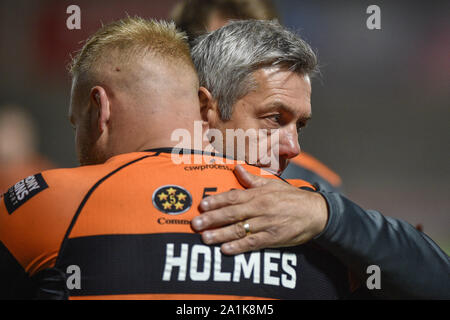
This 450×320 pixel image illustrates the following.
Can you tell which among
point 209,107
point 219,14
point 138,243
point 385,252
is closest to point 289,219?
point 385,252

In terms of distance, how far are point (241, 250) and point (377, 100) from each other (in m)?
8.75

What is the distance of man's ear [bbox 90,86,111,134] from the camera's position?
5.56 feet

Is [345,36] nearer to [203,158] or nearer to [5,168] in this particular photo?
[5,168]

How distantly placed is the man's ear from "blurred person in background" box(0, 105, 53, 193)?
5594 millimetres

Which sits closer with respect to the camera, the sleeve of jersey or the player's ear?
the sleeve of jersey

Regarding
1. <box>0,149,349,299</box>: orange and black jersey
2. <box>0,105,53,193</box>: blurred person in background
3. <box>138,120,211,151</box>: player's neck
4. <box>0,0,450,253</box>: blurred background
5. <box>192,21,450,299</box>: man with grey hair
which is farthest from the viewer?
<box>0,0,450,253</box>: blurred background

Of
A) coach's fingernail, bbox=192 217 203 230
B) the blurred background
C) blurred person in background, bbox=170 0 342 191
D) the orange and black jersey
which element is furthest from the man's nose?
the blurred background

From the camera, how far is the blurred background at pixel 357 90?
8.66m

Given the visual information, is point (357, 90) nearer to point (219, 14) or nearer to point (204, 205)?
point (219, 14)

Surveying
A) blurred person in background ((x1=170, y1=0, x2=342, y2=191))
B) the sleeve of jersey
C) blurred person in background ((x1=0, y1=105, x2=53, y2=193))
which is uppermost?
blurred person in background ((x1=170, y1=0, x2=342, y2=191))

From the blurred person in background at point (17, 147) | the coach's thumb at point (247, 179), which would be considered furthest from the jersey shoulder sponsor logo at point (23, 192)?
the blurred person in background at point (17, 147)

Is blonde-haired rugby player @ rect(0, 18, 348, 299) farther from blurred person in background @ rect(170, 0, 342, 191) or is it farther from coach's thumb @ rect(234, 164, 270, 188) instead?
blurred person in background @ rect(170, 0, 342, 191)

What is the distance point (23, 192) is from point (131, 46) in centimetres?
61

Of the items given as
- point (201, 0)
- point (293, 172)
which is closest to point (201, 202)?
point (293, 172)
